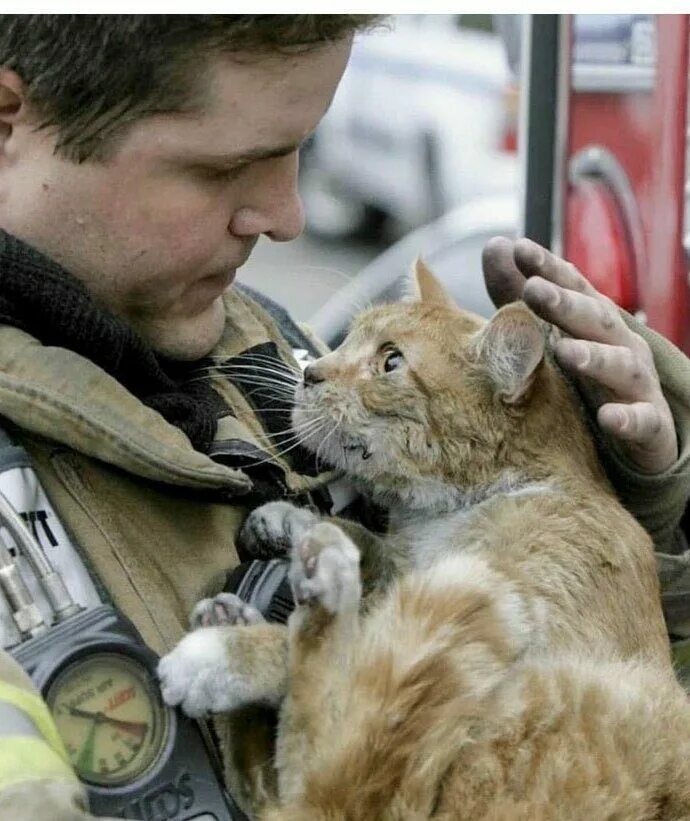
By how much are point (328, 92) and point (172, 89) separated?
19 cm

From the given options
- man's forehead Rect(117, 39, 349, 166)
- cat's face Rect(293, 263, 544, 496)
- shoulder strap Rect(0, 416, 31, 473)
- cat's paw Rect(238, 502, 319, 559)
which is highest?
man's forehead Rect(117, 39, 349, 166)

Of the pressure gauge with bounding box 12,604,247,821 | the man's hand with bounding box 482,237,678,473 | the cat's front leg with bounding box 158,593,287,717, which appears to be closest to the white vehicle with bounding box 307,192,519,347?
the man's hand with bounding box 482,237,678,473

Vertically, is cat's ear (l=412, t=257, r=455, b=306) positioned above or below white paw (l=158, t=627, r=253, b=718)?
above

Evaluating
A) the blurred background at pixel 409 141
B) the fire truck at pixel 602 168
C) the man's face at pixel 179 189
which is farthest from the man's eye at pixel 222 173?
the blurred background at pixel 409 141

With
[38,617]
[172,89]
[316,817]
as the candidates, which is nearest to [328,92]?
[172,89]

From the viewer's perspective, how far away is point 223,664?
144 centimetres

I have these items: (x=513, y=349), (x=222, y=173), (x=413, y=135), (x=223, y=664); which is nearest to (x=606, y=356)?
(x=513, y=349)

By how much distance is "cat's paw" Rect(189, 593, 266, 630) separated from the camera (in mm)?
1524

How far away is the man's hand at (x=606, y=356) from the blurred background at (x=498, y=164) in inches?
33.6

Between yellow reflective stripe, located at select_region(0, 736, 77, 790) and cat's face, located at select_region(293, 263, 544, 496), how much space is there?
30.7 inches

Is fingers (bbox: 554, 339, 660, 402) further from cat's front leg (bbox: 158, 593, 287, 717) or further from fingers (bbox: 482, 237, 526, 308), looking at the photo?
cat's front leg (bbox: 158, 593, 287, 717)

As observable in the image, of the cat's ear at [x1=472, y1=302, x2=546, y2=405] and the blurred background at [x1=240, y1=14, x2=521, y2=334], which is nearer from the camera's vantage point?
the cat's ear at [x1=472, y1=302, x2=546, y2=405]

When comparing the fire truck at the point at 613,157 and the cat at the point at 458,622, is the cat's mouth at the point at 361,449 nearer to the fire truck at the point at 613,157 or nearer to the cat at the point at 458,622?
the cat at the point at 458,622

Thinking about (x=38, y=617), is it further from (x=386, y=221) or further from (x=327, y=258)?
(x=386, y=221)
